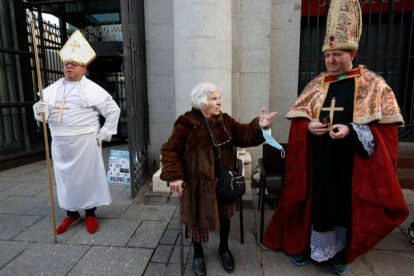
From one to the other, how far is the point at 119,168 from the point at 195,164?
2.70 metres

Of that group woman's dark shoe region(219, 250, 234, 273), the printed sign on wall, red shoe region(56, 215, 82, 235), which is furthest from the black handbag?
the printed sign on wall

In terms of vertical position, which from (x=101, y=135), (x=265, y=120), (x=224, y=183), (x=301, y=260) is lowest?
(x=301, y=260)

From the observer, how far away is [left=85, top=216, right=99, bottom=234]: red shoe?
10.9 ft

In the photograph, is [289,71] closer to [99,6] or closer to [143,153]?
A: [143,153]

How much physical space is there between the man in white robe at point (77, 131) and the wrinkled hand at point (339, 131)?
240 cm

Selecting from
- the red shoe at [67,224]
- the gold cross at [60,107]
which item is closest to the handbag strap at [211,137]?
the gold cross at [60,107]

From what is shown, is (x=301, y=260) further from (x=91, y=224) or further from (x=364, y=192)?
(x=91, y=224)

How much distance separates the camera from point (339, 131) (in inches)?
85.5

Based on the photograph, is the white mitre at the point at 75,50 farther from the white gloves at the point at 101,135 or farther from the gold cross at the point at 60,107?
the white gloves at the point at 101,135

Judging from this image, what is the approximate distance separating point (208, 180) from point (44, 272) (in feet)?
5.77

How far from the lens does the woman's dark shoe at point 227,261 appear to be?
2.63 metres

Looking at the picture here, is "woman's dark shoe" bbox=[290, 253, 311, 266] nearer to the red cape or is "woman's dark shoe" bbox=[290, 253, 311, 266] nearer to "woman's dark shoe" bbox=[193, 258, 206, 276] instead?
the red cape

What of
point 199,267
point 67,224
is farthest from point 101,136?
point 199,267

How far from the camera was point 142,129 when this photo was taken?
493 centimetres
